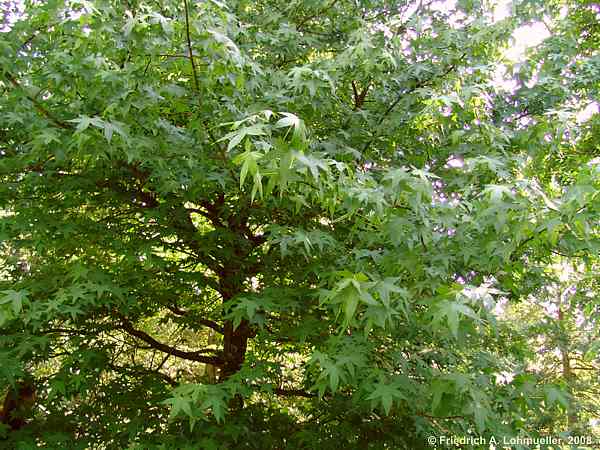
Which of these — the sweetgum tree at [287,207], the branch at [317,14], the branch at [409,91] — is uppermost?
the branch at [317,14]

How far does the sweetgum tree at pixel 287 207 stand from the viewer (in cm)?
234

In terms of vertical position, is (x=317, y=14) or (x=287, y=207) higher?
(x=317, y=14)

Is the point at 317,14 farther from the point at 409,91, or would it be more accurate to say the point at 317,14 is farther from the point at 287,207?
the point at 287,207

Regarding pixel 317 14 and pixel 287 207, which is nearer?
pixel 287 207

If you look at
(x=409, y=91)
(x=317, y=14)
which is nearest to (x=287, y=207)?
(x=409, y=91)

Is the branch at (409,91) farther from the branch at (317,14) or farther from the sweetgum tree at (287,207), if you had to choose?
the branch at (317,14)

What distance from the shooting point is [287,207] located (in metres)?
3.31

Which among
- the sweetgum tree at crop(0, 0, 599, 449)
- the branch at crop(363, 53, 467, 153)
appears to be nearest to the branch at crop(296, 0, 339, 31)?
the sweetgum tree at crop(0, 0, 599, 449)

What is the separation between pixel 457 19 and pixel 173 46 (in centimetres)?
301

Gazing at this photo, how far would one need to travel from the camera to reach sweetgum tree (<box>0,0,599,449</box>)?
2344 millimetres

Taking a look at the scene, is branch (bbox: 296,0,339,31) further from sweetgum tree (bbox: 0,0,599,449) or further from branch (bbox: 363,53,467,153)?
branch (bbox: 363,53,467,153)

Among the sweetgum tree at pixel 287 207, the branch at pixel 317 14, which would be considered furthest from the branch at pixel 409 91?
the branch at pixel 317 14

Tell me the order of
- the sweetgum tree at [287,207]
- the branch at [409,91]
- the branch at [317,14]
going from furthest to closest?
the branch at [317,14], the branch at [409,91], the sweetgum tree at [287,207]

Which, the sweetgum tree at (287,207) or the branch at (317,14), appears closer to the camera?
the sweetgum tree at (287,207)
